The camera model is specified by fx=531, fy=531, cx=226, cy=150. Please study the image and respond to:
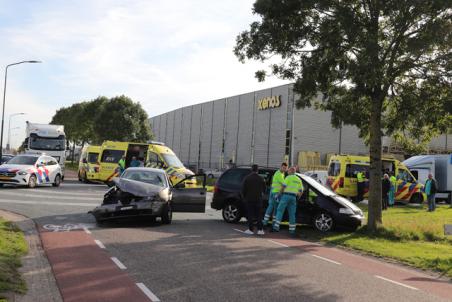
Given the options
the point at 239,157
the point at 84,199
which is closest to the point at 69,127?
the point at 239,157

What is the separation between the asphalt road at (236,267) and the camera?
287 inches

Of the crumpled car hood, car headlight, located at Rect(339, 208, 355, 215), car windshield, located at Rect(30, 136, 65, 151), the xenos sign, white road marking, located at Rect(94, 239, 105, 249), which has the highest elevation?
the xenos sign

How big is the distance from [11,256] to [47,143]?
2687cm

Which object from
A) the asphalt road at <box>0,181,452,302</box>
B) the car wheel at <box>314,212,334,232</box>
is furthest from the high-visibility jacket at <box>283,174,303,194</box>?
the car wheel at <box>314,212,334,232</box>

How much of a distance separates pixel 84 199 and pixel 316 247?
445 inches

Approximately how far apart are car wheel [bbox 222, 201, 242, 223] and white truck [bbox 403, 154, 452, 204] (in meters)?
19.5

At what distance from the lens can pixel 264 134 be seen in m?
63.0

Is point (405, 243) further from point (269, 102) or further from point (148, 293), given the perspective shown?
point (269, 102)

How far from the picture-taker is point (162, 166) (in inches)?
1059

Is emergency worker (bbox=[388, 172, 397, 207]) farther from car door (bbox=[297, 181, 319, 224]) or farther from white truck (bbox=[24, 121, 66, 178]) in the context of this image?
white truck (bbox=[24, 121, 66, 178])

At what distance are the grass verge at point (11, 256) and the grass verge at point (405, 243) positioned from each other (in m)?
7.09

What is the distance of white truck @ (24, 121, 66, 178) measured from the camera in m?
33.8

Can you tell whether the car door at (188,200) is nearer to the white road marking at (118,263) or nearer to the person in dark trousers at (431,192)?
the white road marking at (118,263)

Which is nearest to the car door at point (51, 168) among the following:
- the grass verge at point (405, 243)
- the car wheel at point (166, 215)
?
the car wheel at point (166, 215)
